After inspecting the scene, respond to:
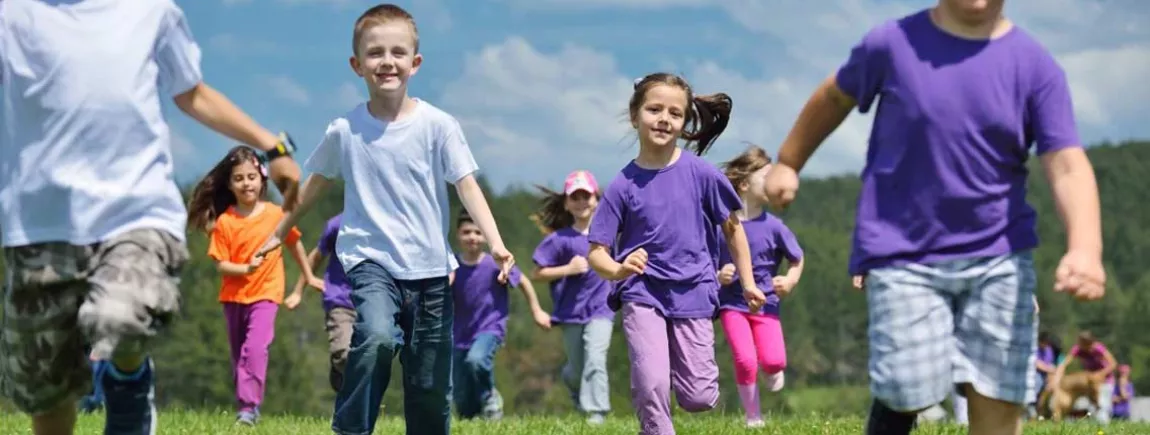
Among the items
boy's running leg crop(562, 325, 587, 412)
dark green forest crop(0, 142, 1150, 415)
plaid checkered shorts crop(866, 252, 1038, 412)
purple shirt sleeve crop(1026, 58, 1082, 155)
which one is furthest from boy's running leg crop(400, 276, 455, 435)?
dark green forest crop(0, 142, 1150, 415)

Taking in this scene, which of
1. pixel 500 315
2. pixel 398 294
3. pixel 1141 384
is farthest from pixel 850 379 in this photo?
pixel 398 294

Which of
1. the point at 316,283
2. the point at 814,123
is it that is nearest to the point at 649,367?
the point at 814,123

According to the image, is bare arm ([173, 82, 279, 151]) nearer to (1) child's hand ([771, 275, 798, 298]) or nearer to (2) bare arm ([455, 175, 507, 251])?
(2) bare arm ([455, 175, 507, 251])

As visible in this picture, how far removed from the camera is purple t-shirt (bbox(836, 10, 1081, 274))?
5.58m

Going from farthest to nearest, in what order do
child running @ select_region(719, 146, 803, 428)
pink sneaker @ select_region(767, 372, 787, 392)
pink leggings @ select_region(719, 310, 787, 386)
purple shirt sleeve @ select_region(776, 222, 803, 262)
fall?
pink sneaker @ select_region(767, 372, 787, 392), purple shirt sleeve @ select_region(776, 222, 803, 262), child running @ select_region(719, 146, 803, 428), pink leggings @ select_region(719, 310, 787, 386)

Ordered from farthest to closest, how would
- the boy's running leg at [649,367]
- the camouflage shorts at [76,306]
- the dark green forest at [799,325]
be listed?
the dark green forest at [799,325]
the boy's running leg at [649,367]
the camouflage shorts at [76,306]

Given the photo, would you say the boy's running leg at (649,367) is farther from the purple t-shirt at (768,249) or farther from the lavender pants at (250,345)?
the lavender pants at (250,345)

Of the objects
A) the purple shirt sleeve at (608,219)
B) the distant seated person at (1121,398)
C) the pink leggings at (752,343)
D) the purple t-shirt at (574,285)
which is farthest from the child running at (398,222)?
the distant seated person at (1121,398)

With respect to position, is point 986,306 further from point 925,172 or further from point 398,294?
point 398,294

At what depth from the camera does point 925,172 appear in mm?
5633

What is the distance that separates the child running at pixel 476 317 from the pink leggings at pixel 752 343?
12.9 ft

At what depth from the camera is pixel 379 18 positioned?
8.09 m

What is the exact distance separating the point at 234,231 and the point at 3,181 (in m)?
7.15

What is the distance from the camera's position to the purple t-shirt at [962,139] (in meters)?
5.58
